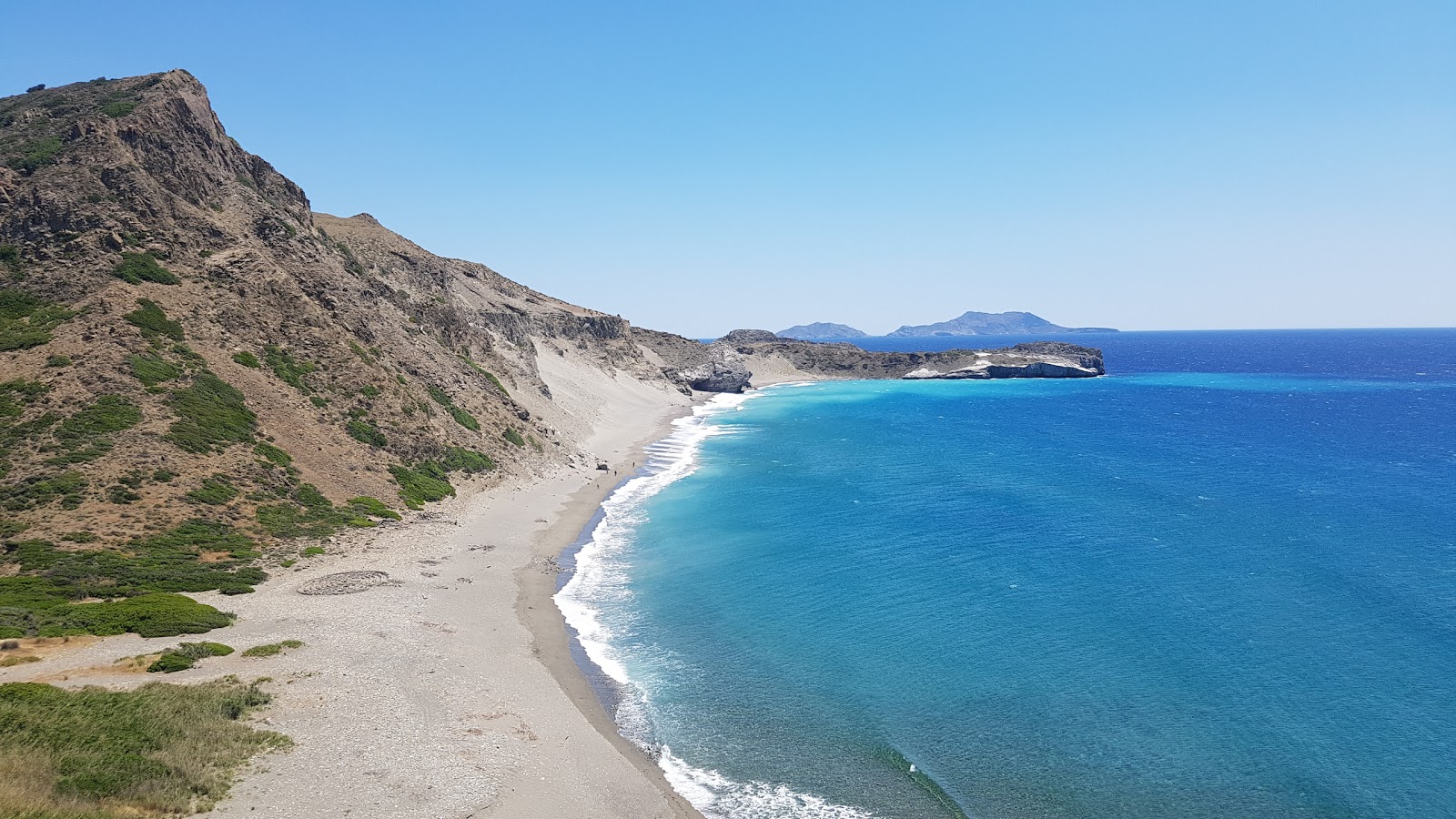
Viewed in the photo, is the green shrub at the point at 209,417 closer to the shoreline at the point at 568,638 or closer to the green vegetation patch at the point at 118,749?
the shoreline at the point at 568,638

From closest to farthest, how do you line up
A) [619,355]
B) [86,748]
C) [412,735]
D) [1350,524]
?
[86,748] → [412,735] → [1350,524] → [619,355]

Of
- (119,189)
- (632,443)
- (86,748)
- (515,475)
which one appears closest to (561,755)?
(86,748)

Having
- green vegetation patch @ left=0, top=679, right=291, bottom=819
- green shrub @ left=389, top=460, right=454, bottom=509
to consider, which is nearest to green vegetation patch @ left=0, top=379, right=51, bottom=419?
green shrub @ left=389, top=460, right=454, bottom=509

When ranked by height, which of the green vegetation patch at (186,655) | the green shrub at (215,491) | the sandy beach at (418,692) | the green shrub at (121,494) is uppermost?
the green shrub at (121,494)

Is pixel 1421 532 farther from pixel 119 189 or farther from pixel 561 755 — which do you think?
pixel 119 189

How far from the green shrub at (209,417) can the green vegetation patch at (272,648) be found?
20.7 meters

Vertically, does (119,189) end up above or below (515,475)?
above

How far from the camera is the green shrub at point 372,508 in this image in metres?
48.0

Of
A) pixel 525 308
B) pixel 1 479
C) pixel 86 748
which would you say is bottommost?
pixel 86 748

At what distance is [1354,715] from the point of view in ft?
86.1

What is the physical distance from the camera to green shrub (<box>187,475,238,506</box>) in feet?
134

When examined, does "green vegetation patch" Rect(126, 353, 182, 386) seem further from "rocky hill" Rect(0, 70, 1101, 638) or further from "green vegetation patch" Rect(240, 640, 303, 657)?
"green vegetation patch" Rect(240, 640, 303, 657)

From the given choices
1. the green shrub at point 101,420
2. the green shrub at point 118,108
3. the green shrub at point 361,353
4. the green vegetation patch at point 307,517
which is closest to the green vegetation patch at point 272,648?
the green vegetation patch at point 307,517

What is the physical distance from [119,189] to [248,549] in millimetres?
36374
